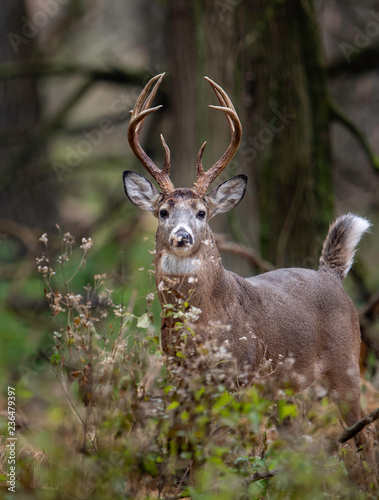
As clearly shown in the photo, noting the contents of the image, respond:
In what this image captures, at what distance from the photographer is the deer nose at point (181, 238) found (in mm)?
4852

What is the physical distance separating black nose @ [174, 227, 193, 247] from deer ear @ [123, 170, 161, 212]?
755 millimetres

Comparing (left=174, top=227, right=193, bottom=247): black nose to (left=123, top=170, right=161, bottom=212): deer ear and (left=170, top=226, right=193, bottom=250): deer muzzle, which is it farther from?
(left=123, top=170, right=161, bottom=212): deer ear

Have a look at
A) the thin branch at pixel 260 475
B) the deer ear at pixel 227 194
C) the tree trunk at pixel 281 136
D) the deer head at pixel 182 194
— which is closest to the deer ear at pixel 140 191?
the deer head at pixel 182 194

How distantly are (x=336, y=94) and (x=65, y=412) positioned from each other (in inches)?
418

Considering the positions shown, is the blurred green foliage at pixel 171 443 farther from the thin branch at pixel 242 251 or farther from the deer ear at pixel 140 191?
the thin branch at pixel 242 251

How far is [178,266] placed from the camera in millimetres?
5082

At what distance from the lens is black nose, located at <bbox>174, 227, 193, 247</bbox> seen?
15.9 feet

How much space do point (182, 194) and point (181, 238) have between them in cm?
57

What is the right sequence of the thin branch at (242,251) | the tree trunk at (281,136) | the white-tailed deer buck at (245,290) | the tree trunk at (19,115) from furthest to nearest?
the tree trunk at (19,115) → the tree trunk at (281,136) → the thin branch at (242,251) → the white-tailed deer buck at (245,290)

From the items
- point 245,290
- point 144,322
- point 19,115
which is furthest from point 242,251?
point 19,115

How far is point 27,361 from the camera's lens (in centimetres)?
834

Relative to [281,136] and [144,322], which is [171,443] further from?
[281,136]

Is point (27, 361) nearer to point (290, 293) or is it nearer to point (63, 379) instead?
point (290, 293)

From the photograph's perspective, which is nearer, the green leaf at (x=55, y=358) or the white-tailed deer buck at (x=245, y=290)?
the green leaf at (x=55, y=358)
